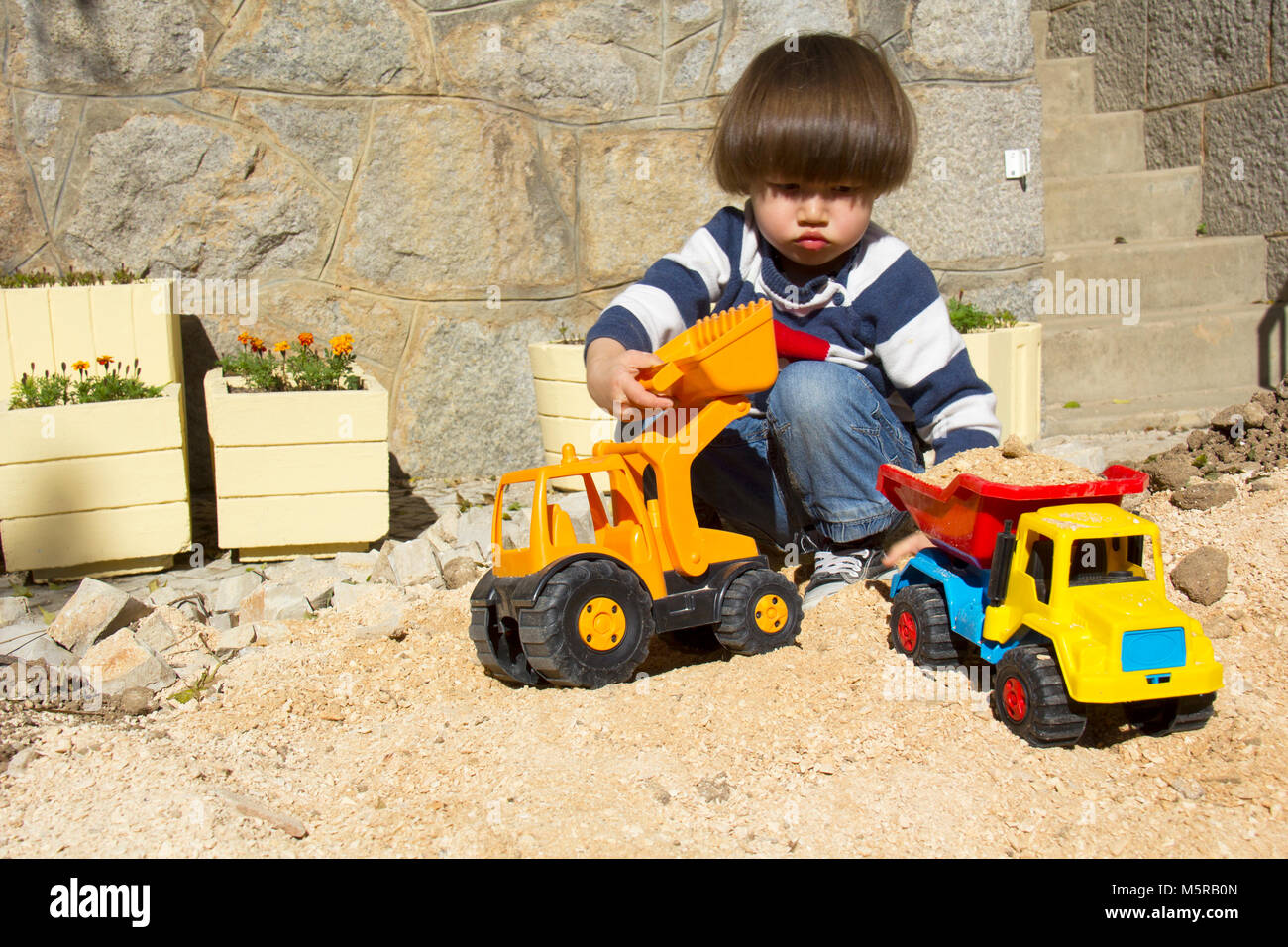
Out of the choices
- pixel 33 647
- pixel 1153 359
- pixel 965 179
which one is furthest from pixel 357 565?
pixel 1153 359

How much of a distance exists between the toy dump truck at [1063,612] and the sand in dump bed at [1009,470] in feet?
0.16

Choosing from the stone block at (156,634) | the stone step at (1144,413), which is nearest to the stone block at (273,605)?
the stone block at (156,634)

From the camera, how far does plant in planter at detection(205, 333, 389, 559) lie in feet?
9.87

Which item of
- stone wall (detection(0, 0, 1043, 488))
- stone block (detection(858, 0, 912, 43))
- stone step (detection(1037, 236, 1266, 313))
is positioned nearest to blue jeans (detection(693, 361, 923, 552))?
stone wall (detection(0, 0, 1043, 488))

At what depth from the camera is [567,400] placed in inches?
143

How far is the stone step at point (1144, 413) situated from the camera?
13.4ft

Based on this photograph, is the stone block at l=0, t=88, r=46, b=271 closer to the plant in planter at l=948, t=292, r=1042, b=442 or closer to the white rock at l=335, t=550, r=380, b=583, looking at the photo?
the white rock at l=335, t=550, r=380, b=583

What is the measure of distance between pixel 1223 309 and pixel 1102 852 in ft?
12.6

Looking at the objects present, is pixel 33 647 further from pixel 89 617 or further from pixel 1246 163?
pixel 1246 163

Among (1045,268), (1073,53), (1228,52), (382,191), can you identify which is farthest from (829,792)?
(1073,53)

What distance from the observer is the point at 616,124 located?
399 cm

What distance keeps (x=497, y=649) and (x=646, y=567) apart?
1.02 feet

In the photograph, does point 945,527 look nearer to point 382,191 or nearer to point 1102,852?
point 1102,852

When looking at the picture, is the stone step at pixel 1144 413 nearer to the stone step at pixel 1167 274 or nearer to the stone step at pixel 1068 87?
the stone step at pixel 1167 274
